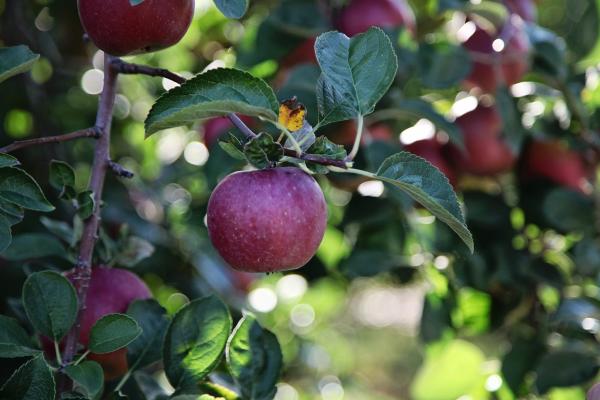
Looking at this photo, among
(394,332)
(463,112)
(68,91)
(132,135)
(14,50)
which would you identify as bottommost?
(394,332)

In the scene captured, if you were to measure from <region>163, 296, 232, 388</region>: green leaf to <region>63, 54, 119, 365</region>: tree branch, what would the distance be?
80 mm

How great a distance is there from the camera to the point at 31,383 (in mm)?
614

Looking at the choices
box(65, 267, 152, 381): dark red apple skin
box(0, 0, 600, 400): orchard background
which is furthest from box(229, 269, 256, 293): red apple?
box(65, 267, 152, 381): dark red apple skin

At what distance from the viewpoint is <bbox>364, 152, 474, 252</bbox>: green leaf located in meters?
0.60

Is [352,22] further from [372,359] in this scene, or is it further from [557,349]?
[372,359]

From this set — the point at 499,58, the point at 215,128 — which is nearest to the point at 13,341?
the point at 215,128

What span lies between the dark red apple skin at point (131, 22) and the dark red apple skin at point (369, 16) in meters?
0.47

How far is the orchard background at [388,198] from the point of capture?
2.56 ft

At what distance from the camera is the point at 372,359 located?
13.5ft

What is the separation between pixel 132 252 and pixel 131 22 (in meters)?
0.27

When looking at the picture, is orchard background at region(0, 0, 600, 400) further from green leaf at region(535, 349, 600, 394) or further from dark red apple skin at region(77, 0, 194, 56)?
dark red apple skin at region(77, 0, 194, 56)

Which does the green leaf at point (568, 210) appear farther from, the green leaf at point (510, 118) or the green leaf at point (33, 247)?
the green leaf at point (33, 247)

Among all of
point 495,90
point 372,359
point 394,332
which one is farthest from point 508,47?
point 394,332

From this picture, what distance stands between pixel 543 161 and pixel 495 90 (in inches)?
5.1
